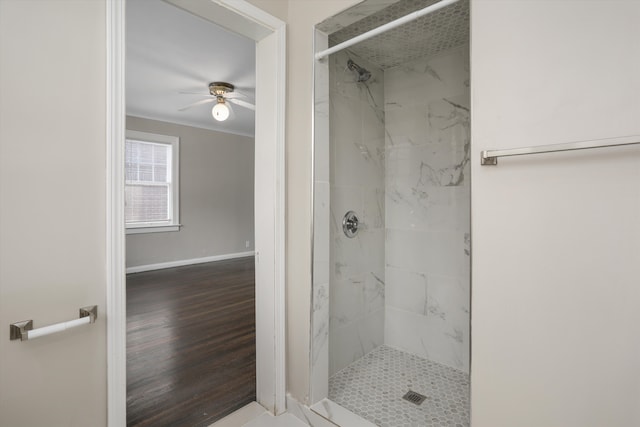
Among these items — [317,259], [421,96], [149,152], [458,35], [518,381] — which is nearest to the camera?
[518,381]

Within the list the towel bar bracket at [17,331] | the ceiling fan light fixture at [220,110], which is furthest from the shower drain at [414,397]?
the ceiling fan light fixture at [220,110]

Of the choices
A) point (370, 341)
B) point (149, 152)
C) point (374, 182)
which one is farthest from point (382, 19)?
point (149, 152)

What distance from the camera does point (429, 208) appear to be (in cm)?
226

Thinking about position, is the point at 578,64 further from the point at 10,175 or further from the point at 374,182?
the point at 10,175

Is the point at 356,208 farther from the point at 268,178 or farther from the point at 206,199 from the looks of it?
the point at 206,199

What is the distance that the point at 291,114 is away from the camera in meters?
1.72

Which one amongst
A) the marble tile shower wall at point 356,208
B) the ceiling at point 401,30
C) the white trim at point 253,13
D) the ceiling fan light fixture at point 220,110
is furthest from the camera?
the ceiling fan light fixture at point 220,110

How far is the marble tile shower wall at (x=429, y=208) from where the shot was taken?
2.12 m

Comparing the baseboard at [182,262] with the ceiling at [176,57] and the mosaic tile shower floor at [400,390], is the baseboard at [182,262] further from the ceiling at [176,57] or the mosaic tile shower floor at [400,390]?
the mosaic tile shower floor at [400,390]

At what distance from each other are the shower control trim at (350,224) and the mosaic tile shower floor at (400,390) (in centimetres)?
92

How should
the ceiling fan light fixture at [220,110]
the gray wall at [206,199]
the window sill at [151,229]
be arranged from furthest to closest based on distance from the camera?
the gray wall at [206,199], the window sill at [151,229], the ceiling fan light fixture at [220,110]

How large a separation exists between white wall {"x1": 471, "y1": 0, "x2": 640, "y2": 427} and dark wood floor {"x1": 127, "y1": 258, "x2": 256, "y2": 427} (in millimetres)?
1470

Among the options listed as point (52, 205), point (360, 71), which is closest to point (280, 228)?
point (52, 205)

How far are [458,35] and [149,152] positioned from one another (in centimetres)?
499
